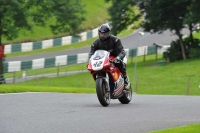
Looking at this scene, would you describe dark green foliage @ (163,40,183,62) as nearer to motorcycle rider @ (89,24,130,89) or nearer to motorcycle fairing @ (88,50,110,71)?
motorcycle rider @ (89,24,130,89)

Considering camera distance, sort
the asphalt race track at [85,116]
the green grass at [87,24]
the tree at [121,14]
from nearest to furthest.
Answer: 1. the asphalt race track at [85,116]
2. the tree at [121,14]
3. the green grass at [87,24]

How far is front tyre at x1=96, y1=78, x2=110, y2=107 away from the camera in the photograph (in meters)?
13.8

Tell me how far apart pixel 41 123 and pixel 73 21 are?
110 ft

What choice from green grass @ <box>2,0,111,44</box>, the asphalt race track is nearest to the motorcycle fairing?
the asphalt race track

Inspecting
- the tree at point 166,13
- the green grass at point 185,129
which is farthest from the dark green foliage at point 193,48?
the green grass at point 185,129

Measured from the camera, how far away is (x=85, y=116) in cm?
1182

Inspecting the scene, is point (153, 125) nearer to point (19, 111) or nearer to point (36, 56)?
point (19, 111)

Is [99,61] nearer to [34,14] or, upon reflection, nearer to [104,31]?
[104,31]

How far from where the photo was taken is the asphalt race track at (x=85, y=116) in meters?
10.2

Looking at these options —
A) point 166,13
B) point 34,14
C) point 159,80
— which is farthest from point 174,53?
point 34,14

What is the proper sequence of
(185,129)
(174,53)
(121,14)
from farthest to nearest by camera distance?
(174,53)
(121,14)
(185,129)

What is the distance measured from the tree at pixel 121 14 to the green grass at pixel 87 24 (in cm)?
591

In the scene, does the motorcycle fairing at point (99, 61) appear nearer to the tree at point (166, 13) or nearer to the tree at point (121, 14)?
the tree at point (121, 14)

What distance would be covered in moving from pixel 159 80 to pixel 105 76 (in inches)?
1075
